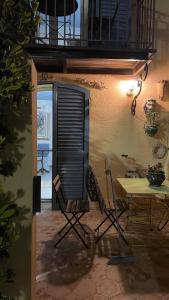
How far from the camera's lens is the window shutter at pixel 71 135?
539cm

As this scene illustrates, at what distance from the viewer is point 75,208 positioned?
3984 millimetres

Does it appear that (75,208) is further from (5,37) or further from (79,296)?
(5,37)

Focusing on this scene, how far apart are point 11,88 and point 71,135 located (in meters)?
4.29

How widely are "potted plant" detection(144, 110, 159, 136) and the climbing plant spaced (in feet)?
13.9

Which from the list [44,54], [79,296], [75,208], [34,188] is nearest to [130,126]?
[75,208]

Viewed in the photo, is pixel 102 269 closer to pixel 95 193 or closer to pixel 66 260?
pixel 66 260

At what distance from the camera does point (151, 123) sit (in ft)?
17.6

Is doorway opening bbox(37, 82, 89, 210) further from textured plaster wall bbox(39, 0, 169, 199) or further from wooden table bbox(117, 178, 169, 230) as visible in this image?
wooden table bbox(117, 178, 169, 230)

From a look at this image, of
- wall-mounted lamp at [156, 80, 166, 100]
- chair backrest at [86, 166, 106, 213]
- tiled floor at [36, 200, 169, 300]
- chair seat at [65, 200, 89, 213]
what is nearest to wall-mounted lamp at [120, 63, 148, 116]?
wall-mounted lamp at [156, 80, 166, 100]

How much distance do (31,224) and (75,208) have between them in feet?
8.56

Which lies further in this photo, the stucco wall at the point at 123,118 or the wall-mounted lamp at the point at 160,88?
the stucco wall at the point at 123,118

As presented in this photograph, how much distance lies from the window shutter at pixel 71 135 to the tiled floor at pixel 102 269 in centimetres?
123

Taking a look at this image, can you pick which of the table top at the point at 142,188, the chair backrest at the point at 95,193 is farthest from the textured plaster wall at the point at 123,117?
the chair backrest at the point at 95,193

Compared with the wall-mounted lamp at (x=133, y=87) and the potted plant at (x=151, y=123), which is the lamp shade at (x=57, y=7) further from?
the potted plant at (x=151, y=123)
